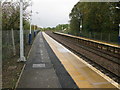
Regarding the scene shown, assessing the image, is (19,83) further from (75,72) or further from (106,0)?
(106,0)

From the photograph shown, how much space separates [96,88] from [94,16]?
116 feet

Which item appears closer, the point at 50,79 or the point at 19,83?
the point at 19,83

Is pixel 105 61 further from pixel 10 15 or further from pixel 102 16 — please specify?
pixel 102 16

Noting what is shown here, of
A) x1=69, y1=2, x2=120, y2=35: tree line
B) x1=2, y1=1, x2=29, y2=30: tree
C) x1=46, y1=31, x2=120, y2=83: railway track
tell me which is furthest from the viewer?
x1=69, y1=2, x2=120, y2=35: tree line

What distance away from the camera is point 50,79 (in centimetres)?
809

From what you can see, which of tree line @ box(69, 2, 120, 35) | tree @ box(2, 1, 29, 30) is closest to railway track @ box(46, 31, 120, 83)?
tree @ box(2, 1, 29, 30)

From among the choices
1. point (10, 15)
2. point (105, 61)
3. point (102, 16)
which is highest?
point (102, 16)

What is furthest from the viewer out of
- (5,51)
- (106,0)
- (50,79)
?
(106,0)

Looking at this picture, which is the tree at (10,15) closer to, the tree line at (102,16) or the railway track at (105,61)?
the railway track at (105,61)

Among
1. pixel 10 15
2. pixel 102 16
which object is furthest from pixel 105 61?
pixel 102 16

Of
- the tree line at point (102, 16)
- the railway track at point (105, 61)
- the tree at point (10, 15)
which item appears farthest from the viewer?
the tree line at point (102, 16)

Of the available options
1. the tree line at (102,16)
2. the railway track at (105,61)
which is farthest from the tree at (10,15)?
the tree line at (102,16)

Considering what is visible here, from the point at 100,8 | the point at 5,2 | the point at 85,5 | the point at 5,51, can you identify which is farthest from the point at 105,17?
the point at 5,51

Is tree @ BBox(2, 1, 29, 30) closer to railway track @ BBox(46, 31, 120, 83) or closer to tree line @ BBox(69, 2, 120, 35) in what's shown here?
railway track @ BBox(46, 31, 120, 83)
